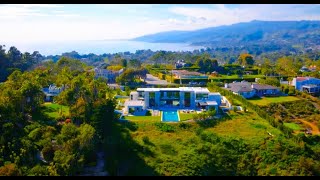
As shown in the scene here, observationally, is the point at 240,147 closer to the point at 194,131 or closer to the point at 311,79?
the point at 194,131

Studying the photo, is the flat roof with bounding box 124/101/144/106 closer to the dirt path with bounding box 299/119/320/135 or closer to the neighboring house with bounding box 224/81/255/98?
the neighboring house with bounding box 224/81/255/98

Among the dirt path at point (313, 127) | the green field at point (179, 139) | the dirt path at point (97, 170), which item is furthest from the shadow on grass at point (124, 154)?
the dirt path at point (313, 127)

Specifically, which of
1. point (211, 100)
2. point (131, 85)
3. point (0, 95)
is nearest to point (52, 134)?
point (0, 95)

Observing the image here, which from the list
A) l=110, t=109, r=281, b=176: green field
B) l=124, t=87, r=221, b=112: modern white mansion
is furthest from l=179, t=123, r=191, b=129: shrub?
l=124, t=87, r=221, b=112: modern white mansion

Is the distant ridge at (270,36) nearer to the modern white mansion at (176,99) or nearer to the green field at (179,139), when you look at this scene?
the modern white mansion at (176,99)

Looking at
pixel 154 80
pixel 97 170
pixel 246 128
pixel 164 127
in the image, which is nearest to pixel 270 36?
pixel 154 80

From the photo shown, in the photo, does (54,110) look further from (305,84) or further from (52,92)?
(305,84)
